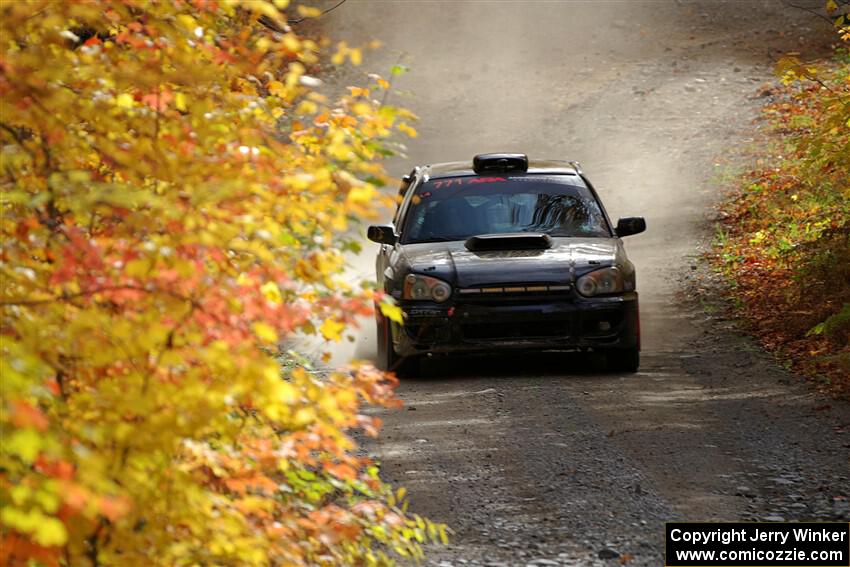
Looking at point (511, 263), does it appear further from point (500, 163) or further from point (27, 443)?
point (27, 443)

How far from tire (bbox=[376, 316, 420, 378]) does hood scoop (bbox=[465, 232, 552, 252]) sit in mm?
1006

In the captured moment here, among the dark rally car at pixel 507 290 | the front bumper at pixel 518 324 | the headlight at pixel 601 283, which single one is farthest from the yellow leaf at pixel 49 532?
the headlight at pixel 601 283

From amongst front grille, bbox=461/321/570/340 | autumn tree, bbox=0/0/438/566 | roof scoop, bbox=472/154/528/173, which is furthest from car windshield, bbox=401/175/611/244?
autumn tree, bbox=0/0/438/566

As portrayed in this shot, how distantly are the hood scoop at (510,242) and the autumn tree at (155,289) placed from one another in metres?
6.17

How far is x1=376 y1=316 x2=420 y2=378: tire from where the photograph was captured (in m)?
10.8

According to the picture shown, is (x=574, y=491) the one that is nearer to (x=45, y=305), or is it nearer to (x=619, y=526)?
(x=619, y=526)

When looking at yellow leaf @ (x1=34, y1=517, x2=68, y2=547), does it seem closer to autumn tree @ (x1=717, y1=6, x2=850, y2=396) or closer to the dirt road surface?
the dirt road surface

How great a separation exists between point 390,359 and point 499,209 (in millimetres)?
1834

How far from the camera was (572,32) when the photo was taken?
119 feet

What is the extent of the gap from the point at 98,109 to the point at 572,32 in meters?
33.3

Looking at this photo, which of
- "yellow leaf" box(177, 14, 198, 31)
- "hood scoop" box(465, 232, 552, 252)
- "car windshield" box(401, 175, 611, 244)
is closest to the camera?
"yellow leaf" box(177, 14, 198, 31)

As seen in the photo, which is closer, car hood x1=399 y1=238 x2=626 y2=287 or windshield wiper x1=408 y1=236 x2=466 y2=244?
car hood x1=399 y1=238 x2=626 y2=287

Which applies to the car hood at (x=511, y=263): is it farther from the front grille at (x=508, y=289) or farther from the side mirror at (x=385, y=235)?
the side mirror at (x=385, y=235)

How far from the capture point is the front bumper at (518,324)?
1042 cm
